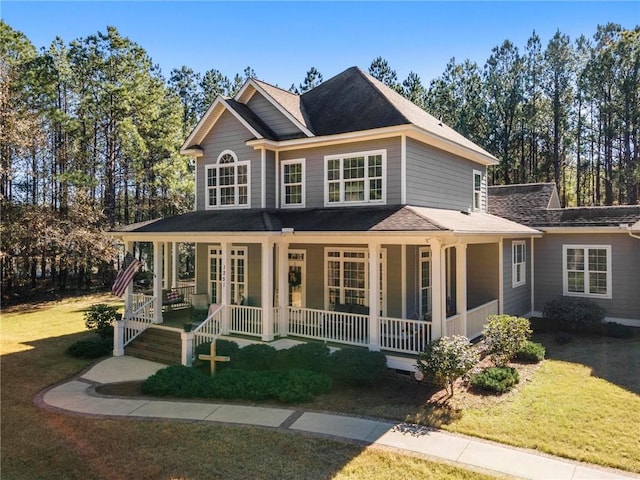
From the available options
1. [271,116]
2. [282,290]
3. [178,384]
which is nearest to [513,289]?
[282,290]

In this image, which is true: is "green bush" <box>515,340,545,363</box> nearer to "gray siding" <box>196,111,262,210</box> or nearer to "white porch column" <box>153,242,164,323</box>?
"gray siding" <box>196,111,262,210</box>

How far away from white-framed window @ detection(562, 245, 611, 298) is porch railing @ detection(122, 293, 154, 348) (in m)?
16.8

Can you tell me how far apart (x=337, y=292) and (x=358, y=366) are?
462cm

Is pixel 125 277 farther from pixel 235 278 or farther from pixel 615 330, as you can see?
pixel 615 330

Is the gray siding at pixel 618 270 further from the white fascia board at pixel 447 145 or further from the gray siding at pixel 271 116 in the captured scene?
the gray siding at pixel 271 116

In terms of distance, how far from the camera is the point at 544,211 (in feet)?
64.5

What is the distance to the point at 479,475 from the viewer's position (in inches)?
269

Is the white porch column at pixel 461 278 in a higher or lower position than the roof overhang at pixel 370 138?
lower

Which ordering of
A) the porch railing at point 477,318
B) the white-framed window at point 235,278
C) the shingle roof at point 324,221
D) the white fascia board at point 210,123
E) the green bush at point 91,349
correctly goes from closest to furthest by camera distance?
the shingle roof at point 324,221, the porch railing at point 477,318, the green bush at point 91,349, the white fascia board at point 210,123, the white-framed window at point 235,278

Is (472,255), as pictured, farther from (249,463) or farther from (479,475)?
(249,463)

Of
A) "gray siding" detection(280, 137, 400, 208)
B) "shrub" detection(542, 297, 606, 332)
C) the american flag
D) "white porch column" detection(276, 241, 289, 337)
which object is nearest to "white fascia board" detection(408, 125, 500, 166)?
"gray siding" detection(280, 137, 400, 208)

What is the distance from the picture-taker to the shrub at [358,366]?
35.3 ft

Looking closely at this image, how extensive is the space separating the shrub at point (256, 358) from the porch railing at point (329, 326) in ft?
5.83

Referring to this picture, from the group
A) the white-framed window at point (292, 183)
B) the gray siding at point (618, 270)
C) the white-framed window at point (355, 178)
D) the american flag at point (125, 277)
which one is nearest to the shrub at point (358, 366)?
the white-framed window at point (355, 178)
